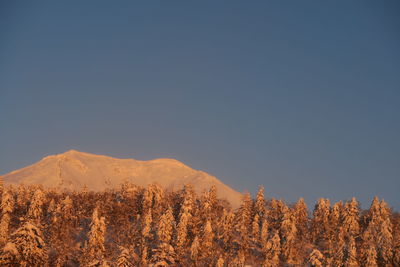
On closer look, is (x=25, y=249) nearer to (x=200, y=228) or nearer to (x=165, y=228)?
(x=165, y=228)

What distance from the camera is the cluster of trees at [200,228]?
316ft

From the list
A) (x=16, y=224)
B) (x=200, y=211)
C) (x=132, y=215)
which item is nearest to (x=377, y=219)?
(x=200, y=211)

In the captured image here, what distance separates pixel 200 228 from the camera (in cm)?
10700

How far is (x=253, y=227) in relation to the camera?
114562 millimetres

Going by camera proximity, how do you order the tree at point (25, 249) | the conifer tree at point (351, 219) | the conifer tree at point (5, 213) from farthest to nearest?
the conifer tree at point (351, 219), the conifer tree at point (5, 213), the tree at point (25, 249)

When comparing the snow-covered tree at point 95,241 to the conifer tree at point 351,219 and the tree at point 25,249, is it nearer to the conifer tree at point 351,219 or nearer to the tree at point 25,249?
the tree at point 25,249

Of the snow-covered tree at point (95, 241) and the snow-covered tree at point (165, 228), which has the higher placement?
the snow-covered tree at point (165, 228)

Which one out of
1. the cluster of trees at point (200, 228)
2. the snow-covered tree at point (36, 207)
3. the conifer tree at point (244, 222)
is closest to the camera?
the cluster of trees at point (200, 228)

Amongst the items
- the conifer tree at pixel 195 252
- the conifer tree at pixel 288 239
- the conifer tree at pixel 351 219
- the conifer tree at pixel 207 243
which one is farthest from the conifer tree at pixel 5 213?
the conifer tree at pixel 351 219

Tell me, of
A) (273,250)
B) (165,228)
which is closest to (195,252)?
(165,228)

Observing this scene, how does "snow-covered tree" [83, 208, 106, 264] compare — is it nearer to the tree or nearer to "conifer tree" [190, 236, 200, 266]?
"conifer tree" [190, 236, 200, 266]

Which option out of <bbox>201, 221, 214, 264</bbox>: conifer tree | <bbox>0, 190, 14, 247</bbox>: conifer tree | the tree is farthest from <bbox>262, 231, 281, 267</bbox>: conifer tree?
the tree

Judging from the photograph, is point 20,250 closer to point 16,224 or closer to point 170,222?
point 170,222

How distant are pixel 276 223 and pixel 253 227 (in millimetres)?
5873
